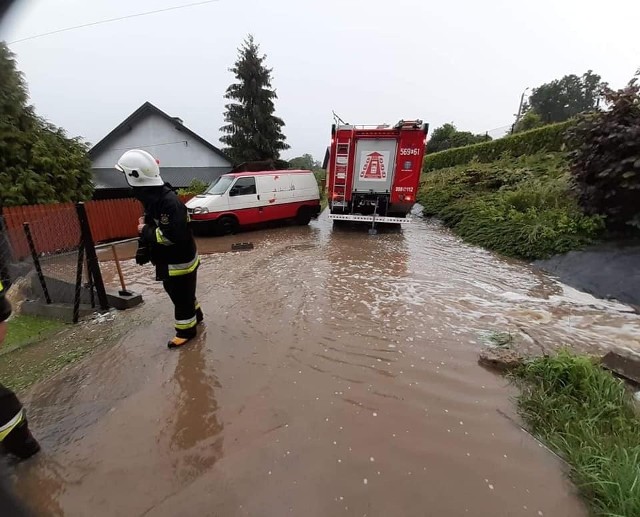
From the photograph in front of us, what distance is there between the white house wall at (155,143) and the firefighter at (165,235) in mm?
20754

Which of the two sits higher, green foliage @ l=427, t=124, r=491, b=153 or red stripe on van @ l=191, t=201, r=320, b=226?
green foliage @ l=427, t=124, r=491, b=153

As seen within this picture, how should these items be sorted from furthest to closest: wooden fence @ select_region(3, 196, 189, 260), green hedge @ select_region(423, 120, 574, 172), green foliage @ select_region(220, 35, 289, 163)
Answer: green foliage @ select_region(220, 35, 289, 163) → green hedge @ select_region(423, 120, 574, 172) → wooden fence @ select_region(3, 196, 189, 260)

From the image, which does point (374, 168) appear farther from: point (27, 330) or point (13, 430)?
point (13, 430)

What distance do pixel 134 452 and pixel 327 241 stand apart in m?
6.93

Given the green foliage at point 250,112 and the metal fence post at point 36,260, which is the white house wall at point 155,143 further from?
the metal fence post at point 36,260

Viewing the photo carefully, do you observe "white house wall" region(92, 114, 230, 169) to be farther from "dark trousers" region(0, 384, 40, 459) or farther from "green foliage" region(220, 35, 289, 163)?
"dark trousers" region(0, 384, 40, 459)

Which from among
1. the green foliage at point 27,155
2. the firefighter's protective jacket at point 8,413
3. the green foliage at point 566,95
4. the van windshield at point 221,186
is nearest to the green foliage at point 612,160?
the firefighter's protective jacket at point 8,413

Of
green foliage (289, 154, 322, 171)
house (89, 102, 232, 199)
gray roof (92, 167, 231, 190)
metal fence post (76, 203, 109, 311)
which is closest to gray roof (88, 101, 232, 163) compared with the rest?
house (89, 102, 232, 199)

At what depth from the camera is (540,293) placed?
186 inches

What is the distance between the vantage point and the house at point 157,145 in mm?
20375

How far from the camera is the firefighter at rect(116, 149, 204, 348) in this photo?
113 inches

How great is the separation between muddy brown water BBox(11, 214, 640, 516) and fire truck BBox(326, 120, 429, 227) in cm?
488

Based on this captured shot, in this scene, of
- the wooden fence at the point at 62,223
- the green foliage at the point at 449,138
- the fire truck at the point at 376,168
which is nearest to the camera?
the wooden fence at the point at 62,223

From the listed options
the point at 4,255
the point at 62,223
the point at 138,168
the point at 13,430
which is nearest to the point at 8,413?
the point at 13,430
